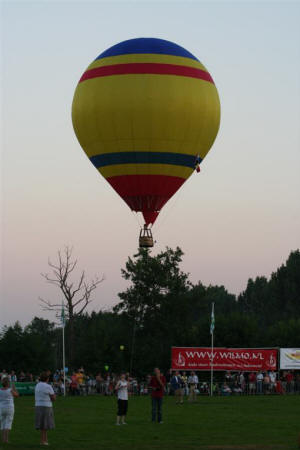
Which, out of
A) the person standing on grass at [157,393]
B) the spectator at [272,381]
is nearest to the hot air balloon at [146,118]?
the person standing on grass at [157,393]

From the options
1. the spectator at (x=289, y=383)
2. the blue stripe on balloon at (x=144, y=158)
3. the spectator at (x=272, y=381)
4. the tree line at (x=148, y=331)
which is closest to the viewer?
the blue stripe on balloon at (x=144, y=158)

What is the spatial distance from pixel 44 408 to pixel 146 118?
66.1 feet

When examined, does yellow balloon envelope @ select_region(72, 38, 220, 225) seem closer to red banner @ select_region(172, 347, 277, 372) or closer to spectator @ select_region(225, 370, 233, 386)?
spectator @ select_region(225, 370, 233, 386)

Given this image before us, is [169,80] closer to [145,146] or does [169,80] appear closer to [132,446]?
[145,146]

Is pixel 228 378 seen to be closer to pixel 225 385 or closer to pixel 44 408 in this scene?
pixel 225 385

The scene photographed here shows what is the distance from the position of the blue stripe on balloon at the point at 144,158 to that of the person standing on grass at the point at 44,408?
19.5 m

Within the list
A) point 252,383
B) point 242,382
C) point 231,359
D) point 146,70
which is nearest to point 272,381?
point 252,383

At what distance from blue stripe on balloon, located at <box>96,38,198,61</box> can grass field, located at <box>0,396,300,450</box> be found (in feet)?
47.3

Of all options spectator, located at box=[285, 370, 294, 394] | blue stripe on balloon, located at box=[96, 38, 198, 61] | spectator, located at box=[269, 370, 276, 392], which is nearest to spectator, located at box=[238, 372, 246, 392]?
spectator, located at box=[269, 370, 276, 392]

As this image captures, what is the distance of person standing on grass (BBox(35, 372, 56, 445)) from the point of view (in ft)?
69.6

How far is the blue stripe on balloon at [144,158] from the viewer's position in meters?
40.0

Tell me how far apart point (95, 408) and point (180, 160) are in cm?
1086

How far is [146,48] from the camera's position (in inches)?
1593

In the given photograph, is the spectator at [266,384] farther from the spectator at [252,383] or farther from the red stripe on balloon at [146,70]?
the red stripe on balloon at [146,70]
